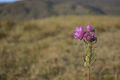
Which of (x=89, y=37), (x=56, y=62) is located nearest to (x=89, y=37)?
Answer: (x=89, y=37)

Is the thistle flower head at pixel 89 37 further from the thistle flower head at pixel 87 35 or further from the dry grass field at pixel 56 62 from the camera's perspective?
the dry grass field at pixel 56 62

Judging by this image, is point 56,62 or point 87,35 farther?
point 56,62

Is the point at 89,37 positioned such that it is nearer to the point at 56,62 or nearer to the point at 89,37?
the point at 89,37

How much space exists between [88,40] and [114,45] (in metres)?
3.36

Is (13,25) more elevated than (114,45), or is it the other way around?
(13,25)

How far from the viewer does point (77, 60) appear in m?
3.68

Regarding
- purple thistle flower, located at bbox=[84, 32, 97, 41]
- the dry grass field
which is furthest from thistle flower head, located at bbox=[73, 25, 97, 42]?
the dry grass field

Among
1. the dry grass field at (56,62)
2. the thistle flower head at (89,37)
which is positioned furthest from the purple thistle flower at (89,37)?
the dry grass field at (56,62)

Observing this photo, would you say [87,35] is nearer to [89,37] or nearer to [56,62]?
[89,37]

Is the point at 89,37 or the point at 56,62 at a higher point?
the point at 89,37

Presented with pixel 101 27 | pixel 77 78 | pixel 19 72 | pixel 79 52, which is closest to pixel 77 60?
pixel 79 52

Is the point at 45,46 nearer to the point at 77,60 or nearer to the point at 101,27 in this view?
the point at 77,60

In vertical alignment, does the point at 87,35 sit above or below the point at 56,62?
above

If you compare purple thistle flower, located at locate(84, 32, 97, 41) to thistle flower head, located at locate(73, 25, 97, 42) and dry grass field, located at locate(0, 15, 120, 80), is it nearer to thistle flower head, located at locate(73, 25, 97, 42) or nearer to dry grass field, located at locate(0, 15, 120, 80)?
thistle flower head, located at locate(73, 25, 97, 42)
